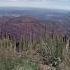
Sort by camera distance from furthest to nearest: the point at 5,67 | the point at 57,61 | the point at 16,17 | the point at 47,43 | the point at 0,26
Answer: the point at 16,17 → the point at 0,26 → the point at 47,43 → the point at 57,61 → the point at 5,67

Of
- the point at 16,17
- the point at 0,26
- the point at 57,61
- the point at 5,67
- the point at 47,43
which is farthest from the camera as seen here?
the point at 16,17

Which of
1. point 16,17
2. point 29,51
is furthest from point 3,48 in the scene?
point 16,17

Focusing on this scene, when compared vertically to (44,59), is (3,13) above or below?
above

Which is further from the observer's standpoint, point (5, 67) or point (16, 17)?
point (16, 17)

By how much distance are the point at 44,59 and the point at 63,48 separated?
0.57 metres

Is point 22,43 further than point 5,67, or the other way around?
point 22,43

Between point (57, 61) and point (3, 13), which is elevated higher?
point (3, 13)

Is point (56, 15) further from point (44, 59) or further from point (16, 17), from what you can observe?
point (44, 59)

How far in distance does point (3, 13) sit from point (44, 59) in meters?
3.02

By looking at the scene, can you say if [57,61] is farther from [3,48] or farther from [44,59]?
[3,48]

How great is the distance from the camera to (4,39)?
34.2ft

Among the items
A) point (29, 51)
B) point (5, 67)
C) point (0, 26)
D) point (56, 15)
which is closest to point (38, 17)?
point (56, 15)

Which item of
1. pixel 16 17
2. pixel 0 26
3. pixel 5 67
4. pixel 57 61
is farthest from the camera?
pixel 16 17

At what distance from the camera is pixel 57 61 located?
9422 millimetres
